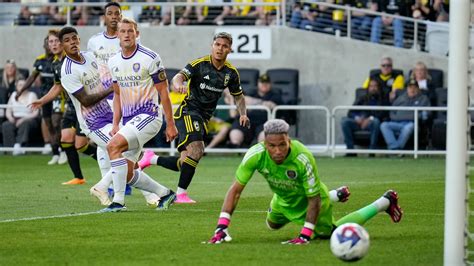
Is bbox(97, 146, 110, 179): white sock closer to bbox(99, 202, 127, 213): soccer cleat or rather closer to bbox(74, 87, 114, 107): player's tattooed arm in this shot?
bbox(74, 87, 114, 107): player's tattooed arm

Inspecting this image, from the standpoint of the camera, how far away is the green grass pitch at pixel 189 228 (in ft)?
35.0

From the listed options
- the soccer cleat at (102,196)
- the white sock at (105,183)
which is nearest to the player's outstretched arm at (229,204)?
the soccer cleat at (102,196)

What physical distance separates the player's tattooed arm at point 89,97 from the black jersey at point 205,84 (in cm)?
100

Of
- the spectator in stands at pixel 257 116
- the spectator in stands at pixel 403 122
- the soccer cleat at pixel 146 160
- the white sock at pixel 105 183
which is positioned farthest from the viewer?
the spectator in stands at pixel 257 116

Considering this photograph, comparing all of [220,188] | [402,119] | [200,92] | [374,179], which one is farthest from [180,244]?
[402,119]

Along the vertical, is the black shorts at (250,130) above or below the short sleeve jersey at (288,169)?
below

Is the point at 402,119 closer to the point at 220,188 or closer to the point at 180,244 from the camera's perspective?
the point at 220,188

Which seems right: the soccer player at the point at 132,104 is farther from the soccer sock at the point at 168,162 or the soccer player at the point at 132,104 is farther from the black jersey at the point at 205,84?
the soccer sock at the point at 168,162

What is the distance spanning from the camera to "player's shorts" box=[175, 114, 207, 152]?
16.2m

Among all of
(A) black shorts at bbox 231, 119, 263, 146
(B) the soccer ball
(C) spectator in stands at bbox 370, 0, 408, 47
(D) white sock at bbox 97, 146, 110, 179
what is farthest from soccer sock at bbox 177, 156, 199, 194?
(C) spectator in stands at bbox 370, 0, 408, 47

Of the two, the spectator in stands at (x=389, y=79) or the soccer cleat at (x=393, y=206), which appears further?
the spectator in stands at (x=389, y=79)

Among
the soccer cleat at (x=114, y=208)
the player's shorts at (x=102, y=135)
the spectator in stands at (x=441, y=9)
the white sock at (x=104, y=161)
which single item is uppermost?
the spectator in stands at (x=441, y=9)

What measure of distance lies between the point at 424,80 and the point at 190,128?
12067 millimetres

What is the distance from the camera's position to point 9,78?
28703mm
